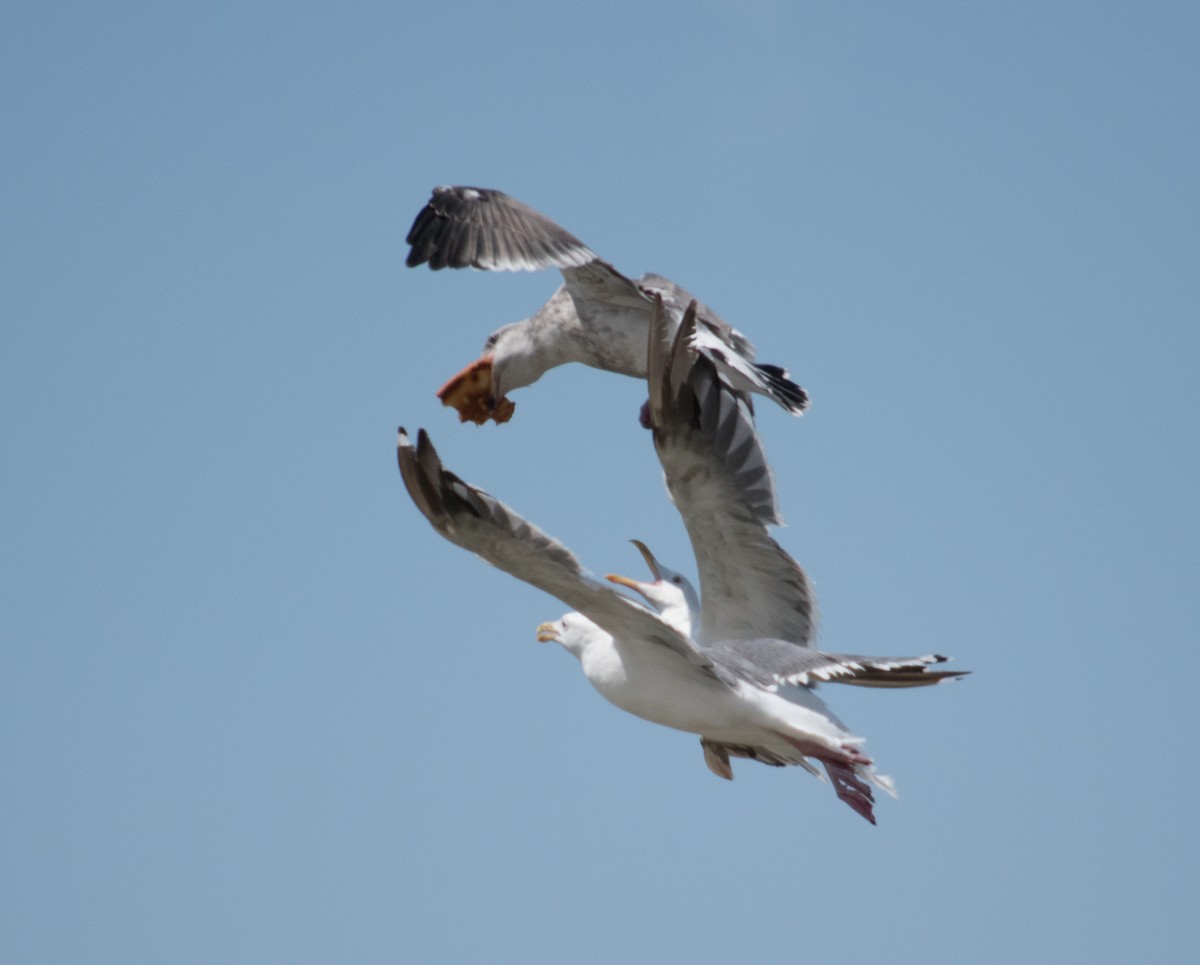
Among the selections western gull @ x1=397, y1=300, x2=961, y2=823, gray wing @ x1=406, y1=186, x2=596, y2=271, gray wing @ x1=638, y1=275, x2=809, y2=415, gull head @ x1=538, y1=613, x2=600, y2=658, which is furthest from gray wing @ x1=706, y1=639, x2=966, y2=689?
gray wing @ x1=406, y1=186, x2=596, y2=271

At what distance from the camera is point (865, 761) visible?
875cm

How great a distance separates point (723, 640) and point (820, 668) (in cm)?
105

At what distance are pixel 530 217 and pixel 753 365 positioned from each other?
1.53 meters

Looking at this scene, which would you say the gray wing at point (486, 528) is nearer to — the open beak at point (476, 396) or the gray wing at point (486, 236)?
the gray wing at point (486, 236)

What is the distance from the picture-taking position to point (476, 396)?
35.1ft

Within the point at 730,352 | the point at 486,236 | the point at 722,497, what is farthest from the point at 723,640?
the point at 486,236

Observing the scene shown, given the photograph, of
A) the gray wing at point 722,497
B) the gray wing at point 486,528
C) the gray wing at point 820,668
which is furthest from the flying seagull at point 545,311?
the gray wing at point 486,528

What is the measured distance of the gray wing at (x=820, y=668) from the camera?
28.7 feet

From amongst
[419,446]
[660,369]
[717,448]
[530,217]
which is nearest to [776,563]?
[717,448]

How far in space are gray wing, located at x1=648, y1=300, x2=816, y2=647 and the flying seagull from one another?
25 cm

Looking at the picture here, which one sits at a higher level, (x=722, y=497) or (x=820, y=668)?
(x=722, y=497)

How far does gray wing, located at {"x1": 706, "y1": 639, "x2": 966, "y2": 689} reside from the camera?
28.7 ft

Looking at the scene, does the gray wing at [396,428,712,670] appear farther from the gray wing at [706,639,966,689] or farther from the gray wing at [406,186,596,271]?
the gray wing at [406,186,596,271]

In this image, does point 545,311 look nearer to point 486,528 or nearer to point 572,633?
point 572,633
